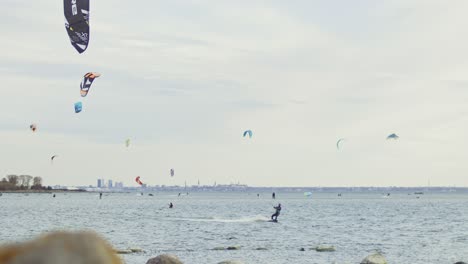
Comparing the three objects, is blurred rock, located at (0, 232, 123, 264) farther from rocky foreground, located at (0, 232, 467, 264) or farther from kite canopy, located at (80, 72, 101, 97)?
kite canopy, located at (80, 72, 101, 97)

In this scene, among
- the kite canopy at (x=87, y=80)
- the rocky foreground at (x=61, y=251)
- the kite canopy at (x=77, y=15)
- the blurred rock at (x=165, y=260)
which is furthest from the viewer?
the kite canopy at (x=87, y=80)

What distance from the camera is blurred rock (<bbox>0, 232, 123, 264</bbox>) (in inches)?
84.0

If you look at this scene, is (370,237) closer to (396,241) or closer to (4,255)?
(396,241)

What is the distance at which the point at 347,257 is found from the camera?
113 ft

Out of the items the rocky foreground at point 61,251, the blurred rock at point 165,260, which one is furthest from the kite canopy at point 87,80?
the rocky foreground at point 61,251

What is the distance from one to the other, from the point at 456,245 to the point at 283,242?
10510 millimetres

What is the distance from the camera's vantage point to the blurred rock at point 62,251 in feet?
7.00

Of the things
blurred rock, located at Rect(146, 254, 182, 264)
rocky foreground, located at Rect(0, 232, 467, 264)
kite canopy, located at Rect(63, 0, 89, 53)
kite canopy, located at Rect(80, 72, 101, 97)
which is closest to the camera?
rocky foreground, located at Rect(0, 232, 467, 264)

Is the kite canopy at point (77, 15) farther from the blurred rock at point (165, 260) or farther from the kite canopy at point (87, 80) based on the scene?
the kite canopy at point (87, 80)

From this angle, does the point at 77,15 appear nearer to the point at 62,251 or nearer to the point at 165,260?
the point at 165,260

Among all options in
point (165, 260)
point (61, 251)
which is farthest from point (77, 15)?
point (61, 251)

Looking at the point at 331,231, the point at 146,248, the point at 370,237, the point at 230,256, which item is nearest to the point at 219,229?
the point at 331,231

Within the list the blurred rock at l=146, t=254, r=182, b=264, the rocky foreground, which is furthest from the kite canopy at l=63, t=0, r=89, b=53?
the rocky foreground

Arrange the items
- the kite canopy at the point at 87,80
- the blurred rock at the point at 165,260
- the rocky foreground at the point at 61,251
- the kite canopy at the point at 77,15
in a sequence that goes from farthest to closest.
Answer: the kite canopy at the point at 87,80 → the blurred rock at the point at 165,260 → the kite canopy at the point at 77,15 → the rocky foreground at the point at 61,251
